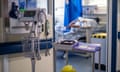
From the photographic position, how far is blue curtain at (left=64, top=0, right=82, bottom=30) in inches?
243

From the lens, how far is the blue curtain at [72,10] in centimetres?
617

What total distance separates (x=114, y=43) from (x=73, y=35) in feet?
6.41

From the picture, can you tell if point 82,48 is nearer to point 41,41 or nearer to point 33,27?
point 41,41

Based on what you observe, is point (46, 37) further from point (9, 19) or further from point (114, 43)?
point (114, 43)

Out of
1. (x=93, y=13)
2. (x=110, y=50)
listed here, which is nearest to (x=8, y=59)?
(x=110, y=50)

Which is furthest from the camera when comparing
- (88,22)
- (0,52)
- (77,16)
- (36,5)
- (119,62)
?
(77,16)

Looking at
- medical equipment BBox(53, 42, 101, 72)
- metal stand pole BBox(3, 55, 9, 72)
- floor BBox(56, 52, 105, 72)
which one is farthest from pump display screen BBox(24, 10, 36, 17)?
floor BBox(56, 52, 105, 72)

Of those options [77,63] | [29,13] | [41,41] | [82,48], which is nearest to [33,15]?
[29,13]

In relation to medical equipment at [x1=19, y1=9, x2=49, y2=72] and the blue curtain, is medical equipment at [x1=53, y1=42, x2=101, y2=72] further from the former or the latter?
the blue curtain

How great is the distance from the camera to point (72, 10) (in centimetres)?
Answer: 620

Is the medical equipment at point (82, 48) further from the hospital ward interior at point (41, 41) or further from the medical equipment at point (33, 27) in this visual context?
the medical equipment at point (33, 27)

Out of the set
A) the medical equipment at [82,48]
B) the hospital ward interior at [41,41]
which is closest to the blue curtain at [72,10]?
the hospital ward interior at [41,41]

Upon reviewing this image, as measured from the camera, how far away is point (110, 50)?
Answer: 14.7ft

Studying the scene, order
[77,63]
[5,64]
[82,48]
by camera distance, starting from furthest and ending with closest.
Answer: [77,63] < [82,48] < [5,64]
